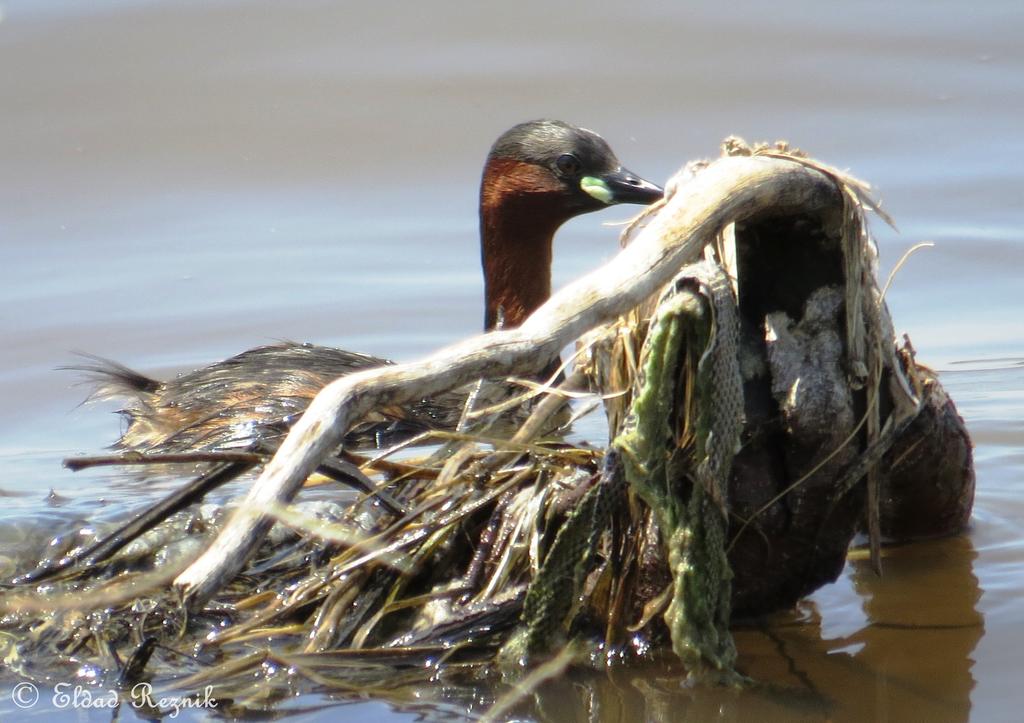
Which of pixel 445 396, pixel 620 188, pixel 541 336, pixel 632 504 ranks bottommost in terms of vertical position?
pixel 445 396

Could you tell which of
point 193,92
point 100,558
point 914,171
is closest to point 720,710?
point 100,558

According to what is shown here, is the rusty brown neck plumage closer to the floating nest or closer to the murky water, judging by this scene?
the murky water

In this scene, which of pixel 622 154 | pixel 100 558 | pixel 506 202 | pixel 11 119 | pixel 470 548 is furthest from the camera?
pixel 11 119

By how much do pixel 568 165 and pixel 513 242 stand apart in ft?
1.60

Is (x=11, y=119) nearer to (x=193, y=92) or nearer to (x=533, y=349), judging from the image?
(x=193, y=92)

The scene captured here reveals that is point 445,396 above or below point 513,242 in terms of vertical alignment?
below

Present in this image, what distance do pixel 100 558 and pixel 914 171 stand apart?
6.02 metres

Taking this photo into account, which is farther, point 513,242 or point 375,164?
point 375,164

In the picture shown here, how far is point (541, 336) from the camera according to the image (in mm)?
3023

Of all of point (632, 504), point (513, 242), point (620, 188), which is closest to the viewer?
point (632, 504)

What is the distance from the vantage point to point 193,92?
34.5 ft

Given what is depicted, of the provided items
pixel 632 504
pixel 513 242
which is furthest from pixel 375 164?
pixel 632 504

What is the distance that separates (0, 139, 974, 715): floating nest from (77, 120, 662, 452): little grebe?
238cm

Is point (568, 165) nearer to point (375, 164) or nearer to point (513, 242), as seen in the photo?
point (513, 242)
